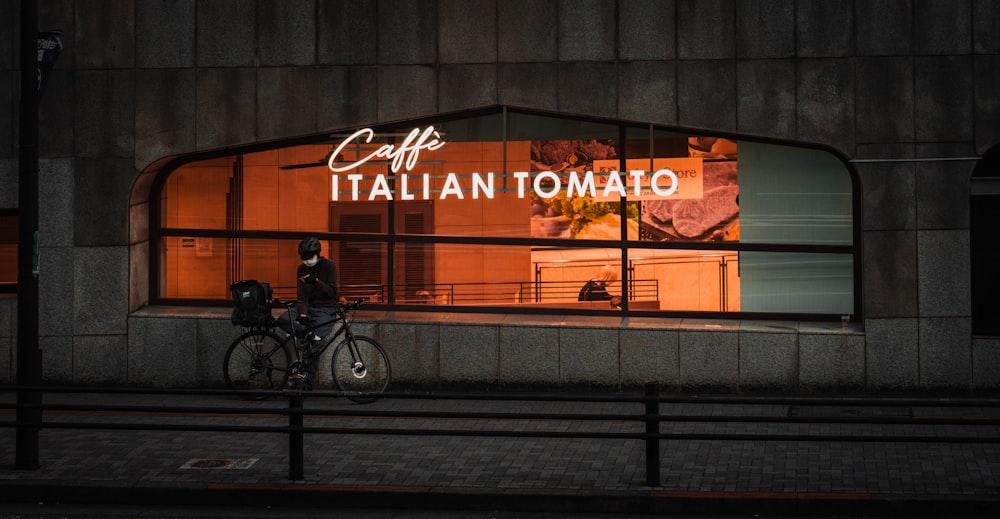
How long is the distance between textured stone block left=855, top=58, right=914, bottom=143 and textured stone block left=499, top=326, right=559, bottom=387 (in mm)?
4054

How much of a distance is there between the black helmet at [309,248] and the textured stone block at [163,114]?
2027 mm

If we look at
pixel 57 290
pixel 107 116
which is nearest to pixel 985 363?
pixel 107 116

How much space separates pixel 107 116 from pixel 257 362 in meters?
3.40

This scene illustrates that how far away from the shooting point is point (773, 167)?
15.4m

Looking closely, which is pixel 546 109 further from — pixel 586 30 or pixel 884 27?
pixel 884 27

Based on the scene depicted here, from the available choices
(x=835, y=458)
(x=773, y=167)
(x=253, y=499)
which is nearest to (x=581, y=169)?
(x=773, y=167)

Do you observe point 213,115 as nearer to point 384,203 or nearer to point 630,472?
point 384,203

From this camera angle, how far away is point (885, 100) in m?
14.8

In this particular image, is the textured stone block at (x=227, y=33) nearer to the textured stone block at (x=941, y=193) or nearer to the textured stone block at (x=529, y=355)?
the textured stone block at (x=529, y=355)

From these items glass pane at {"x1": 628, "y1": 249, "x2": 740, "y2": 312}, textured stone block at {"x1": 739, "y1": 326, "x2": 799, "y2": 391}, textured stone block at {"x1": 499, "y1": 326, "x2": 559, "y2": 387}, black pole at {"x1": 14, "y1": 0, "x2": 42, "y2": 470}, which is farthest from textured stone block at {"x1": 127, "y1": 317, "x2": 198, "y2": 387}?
textured stone block at {"x1": 739, "y1": 326, "x2": 799, "y2": 391}

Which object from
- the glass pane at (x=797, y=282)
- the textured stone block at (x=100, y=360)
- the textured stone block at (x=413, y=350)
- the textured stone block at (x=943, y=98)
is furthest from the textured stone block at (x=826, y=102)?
the textured stone block at (x=100, y=360)

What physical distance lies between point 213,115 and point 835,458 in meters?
8.09

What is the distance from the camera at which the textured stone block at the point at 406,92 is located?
609 inches

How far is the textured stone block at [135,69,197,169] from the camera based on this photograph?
1576 centimetres
